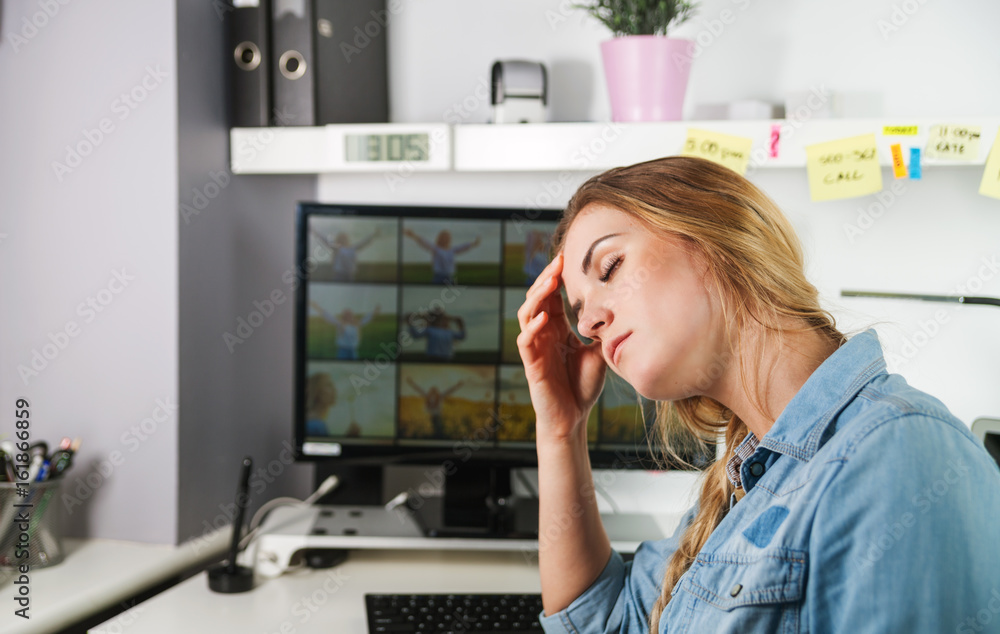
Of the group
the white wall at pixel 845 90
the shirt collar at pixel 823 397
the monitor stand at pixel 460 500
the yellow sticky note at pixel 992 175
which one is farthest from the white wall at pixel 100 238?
the yellow sticky note at pixel 992 175

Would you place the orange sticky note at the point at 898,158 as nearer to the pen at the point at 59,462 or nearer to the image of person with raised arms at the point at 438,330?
the image of person with raised arms at the point at 438,330

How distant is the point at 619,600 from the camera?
0.97 meters

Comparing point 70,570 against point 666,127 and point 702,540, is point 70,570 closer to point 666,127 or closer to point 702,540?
point 702,540

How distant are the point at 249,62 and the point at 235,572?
870 mm

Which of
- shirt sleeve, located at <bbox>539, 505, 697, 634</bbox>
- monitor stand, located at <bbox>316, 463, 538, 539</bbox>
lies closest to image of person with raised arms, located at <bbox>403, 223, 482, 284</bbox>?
monitor stand, located at <bbox>316, 463, 538, 539</bbox>

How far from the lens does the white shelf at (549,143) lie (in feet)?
3.83

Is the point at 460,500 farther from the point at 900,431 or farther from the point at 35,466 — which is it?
the point at 900,431

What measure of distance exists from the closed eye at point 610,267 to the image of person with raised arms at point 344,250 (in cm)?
55

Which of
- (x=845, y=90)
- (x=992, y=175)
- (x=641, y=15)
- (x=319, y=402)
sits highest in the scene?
(x=641, y=15)

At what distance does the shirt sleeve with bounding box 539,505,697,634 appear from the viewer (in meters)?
0.94

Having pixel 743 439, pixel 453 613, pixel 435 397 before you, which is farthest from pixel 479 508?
pixel 743 439

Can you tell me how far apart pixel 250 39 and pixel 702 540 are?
1114mm

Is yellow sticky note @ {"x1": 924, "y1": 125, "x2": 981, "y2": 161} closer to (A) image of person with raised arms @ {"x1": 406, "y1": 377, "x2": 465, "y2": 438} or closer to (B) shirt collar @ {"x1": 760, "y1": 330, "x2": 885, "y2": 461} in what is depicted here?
(B) shirt collar @ {"x1": 760, "y1": 330, "x2": 885, "y2": 461}

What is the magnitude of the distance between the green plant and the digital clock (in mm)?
351
